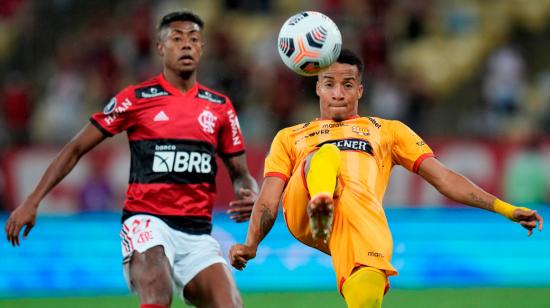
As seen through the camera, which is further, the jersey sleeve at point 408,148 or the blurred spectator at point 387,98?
the blurred spectator at point 387,98

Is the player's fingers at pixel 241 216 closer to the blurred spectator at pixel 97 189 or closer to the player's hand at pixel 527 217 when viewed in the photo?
A: the player's hand at pixel 527 217

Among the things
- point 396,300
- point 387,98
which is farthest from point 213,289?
point 387,98

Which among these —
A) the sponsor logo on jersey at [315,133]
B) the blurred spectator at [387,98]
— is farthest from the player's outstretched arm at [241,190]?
the blurred spectator at [387,98]

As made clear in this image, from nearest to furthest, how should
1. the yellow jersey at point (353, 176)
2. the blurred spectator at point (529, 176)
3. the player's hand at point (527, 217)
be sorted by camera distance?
1. the player's hand at point (527, 217)
2. the yellow jersey at point (353, 176)
3. the blurred spectator at point (529, 176)

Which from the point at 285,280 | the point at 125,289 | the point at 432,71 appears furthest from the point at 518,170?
the point at 125,289

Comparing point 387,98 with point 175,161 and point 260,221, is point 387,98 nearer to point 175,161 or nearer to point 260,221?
point 175,161

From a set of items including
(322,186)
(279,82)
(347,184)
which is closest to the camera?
(322,186)

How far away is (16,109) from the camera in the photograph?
16.5 meters

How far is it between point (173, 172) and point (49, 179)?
31.4 inches

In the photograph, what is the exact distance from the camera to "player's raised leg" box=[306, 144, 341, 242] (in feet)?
19.5

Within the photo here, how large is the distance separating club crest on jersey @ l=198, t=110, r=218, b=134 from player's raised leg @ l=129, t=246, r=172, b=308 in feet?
A: 3.10

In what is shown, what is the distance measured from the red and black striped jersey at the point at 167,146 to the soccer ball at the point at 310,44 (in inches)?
30.8

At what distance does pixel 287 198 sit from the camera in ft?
21.9

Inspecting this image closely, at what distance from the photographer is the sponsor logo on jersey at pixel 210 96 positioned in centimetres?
745
